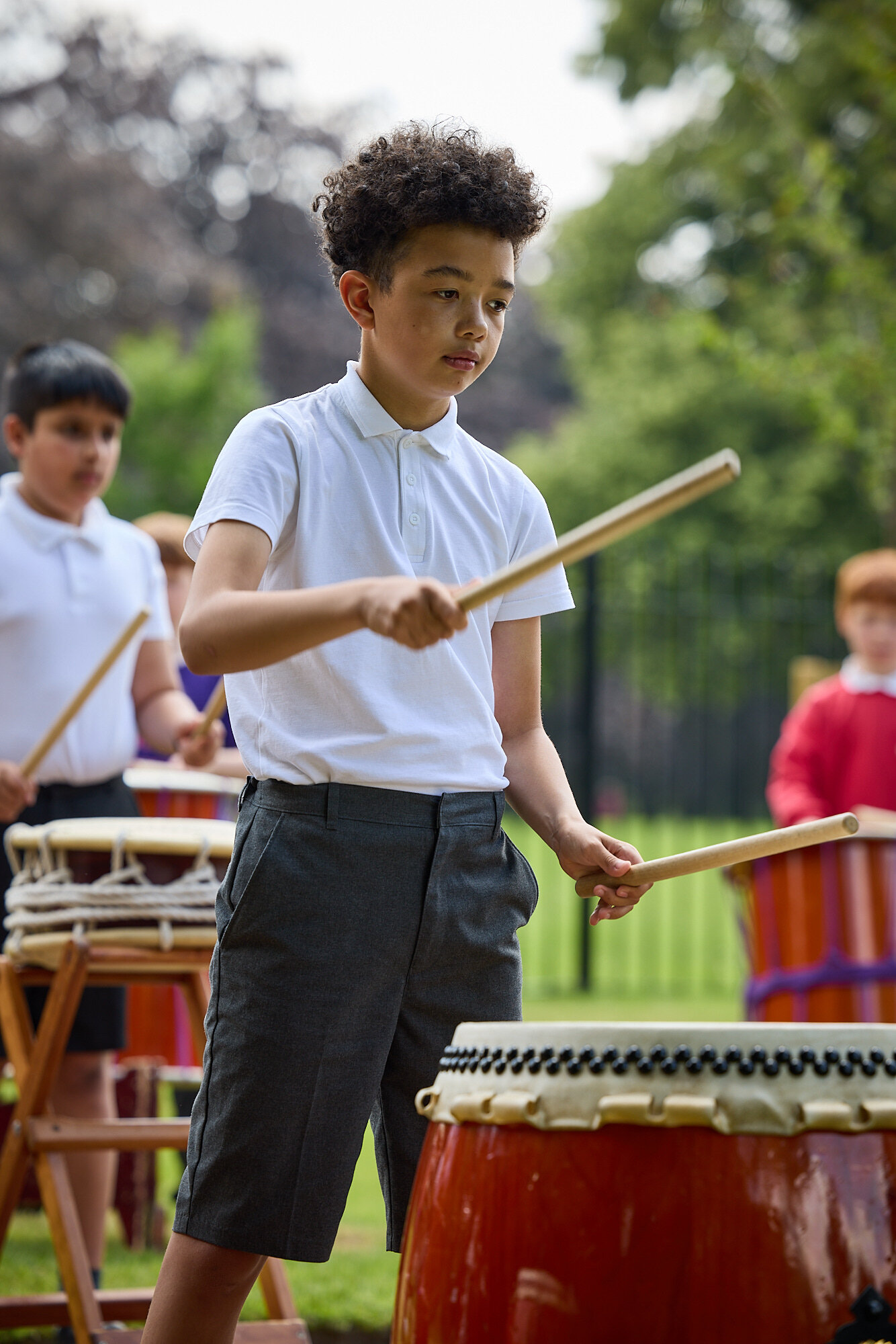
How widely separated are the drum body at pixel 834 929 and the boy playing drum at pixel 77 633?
5.38 feet

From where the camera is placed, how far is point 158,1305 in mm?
1695

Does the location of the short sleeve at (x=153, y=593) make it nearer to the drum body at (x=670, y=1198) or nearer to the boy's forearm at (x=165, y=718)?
the boy's forearm at (x=165, y=718)

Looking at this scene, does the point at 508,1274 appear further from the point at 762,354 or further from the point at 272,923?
the point at 762,354

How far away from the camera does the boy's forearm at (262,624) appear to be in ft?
4.76

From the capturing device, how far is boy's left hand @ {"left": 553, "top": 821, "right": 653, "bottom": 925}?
71.4 inches

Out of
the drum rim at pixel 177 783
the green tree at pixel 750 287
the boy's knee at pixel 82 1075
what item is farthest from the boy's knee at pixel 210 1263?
the green tree at pixel 750 287

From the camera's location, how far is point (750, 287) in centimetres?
882

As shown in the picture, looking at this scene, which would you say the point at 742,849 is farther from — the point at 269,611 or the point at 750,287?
the point at 750,287

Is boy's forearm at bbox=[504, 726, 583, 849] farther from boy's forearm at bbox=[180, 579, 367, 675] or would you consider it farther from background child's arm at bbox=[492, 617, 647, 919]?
boy's forearm at bbox=[180, 579, 367, 675]

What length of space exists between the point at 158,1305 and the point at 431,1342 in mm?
418

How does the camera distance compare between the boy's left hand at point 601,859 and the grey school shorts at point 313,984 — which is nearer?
the grey school shorts at point 313,984

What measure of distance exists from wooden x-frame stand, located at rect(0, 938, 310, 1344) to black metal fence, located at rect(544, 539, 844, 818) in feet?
15.8

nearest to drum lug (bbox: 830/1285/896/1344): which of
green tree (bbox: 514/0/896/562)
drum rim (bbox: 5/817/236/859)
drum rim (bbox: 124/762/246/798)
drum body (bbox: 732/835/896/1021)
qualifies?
drum rim (bbox: 5/817/236/859)

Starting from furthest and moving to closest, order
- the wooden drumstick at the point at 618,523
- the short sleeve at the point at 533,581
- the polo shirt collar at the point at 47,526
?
1. the polo shirt collar at the point at 47,526
2. the short sleeve at the point at 533,581
3. the wooden drumstick at the point at 618,523
